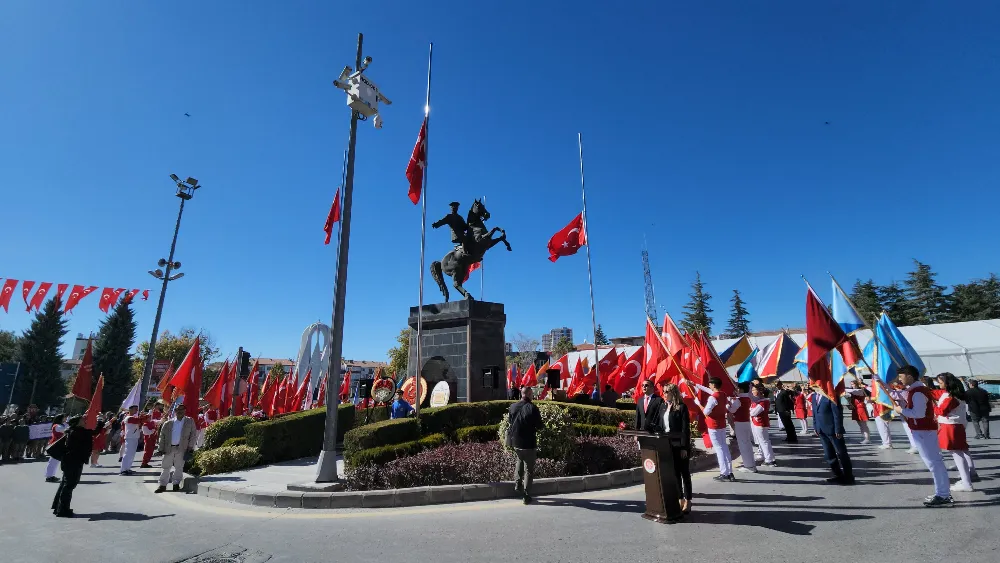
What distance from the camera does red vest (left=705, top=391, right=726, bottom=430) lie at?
29.2 feet

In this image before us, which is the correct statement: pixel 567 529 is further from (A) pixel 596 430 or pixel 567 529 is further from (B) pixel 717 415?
(A) pixel 596 430

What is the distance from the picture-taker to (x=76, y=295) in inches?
776

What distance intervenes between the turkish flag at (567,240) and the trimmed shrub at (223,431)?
455 inches


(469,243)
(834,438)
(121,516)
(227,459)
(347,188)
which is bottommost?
(121,516)

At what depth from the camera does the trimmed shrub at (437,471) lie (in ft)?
26.6

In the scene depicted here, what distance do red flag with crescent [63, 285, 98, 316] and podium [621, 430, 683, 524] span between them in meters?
23.4

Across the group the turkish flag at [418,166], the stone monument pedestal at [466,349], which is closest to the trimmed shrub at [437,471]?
the stone monument pedestal at [466,349]

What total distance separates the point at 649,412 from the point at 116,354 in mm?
54863

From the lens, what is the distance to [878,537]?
517 cm

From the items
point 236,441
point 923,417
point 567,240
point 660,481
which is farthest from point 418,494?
point 567,240

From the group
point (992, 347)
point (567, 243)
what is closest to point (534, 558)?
point (567, 243)

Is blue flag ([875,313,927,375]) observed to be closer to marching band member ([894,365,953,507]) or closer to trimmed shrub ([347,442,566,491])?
marching band member ([894,365,953,507])

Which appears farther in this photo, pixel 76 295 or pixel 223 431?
pixel 76 295

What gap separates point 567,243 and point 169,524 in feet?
47.6
